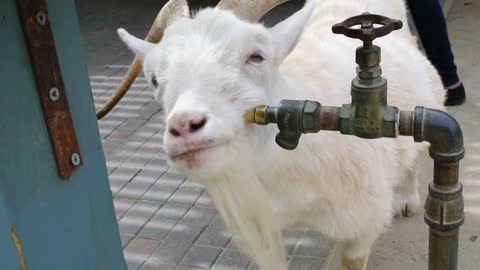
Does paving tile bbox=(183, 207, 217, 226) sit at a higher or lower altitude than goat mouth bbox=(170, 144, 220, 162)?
lower

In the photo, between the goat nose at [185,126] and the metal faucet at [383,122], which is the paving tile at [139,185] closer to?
the goat nose at [185,126]

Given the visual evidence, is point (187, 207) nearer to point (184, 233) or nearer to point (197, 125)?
point (184, 233)

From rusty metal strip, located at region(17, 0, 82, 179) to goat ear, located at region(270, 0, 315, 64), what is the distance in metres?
0.74

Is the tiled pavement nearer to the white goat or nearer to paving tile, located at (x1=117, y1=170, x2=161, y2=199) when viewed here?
paving tile, located at (x1=117, y1=170, x2=161, y2=199)

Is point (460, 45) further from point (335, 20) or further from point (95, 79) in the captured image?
point (95, 79)

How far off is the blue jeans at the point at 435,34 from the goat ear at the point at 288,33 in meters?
2.00

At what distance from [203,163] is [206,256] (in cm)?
151

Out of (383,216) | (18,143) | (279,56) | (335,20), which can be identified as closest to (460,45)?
(335,20)

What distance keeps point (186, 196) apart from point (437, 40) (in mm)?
1889

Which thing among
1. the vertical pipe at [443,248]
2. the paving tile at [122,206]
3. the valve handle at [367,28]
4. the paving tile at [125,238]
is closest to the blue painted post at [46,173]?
the valve handle at [367,28]

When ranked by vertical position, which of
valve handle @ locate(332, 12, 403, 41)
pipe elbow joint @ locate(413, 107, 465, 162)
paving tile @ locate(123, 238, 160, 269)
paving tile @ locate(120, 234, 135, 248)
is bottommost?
paving tile @ locate(120, 234, 135, 248)

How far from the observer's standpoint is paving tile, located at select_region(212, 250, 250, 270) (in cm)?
303

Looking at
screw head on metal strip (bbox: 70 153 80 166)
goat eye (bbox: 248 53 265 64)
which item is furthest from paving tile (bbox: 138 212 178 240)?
goat eye (bbox: 248 53 265 64)

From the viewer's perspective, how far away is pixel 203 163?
172 cm
